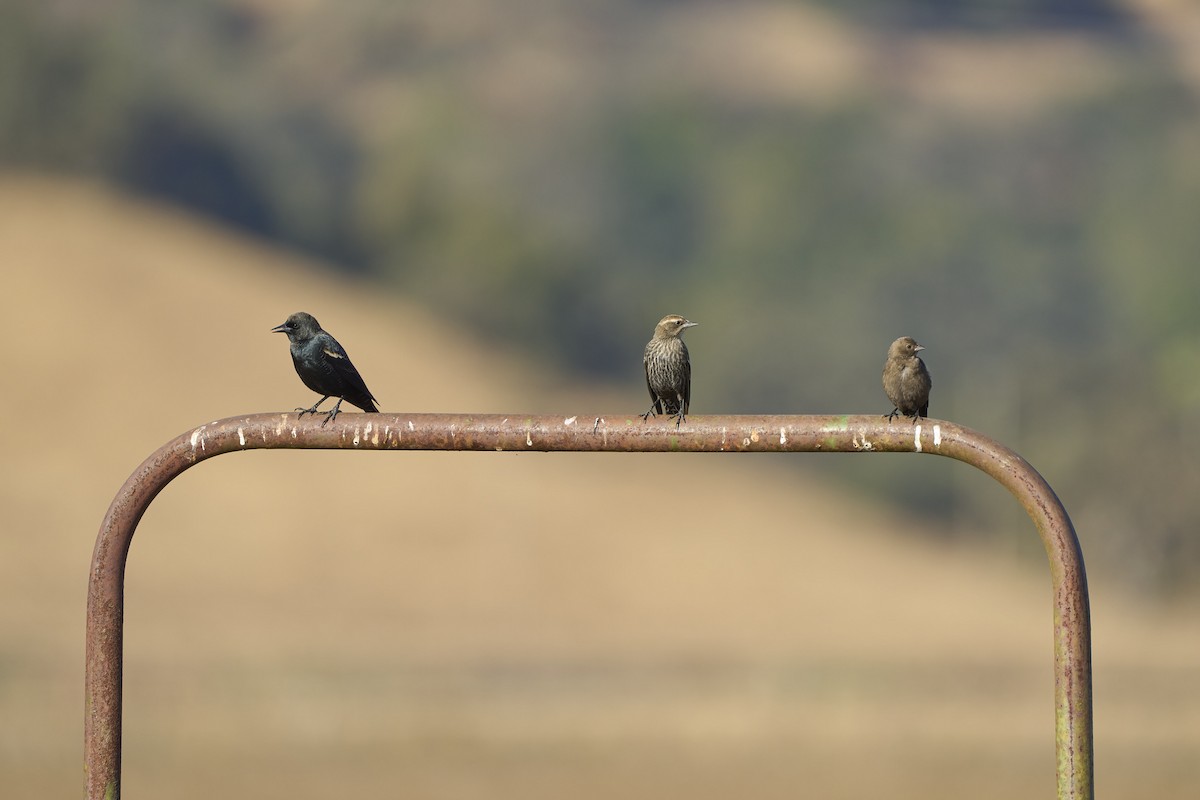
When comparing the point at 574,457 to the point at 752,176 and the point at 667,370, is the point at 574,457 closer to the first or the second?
the point at 752,176

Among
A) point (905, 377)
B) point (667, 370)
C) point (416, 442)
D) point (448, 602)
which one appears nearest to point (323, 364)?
point (667, 370)

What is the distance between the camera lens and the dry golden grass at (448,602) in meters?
31.5

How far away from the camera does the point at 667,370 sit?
911 cm

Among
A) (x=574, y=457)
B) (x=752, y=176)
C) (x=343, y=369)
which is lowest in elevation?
(x=343, y=369)

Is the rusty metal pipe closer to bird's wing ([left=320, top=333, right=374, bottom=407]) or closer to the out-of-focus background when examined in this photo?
bird's wing ([left=320, top=333, right=374, bottom=407])

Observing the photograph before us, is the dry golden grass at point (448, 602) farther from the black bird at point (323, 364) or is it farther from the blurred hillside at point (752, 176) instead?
the black bird at point (323, 364)

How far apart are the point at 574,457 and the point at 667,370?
147ft

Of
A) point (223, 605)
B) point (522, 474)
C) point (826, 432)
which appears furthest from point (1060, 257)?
point (826, 432)

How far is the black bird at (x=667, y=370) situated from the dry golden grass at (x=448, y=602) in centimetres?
2206

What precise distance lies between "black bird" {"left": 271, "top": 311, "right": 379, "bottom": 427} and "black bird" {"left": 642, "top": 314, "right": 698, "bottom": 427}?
133cm

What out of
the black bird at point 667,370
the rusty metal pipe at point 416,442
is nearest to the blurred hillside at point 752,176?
the black bird at point 667,370

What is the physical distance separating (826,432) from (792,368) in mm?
58676

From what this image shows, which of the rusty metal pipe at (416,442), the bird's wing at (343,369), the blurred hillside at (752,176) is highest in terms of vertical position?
the blurred hillside at (752,176)

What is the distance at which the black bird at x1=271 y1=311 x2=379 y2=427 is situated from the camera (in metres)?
8.70
